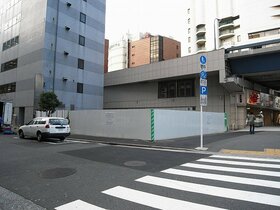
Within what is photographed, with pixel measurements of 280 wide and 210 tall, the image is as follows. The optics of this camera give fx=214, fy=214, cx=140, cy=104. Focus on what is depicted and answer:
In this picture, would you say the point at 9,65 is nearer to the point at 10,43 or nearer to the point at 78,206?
the point at 10,43

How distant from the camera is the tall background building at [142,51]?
80.0m

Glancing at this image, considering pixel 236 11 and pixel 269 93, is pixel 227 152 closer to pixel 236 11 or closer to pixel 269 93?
pixel 269 93

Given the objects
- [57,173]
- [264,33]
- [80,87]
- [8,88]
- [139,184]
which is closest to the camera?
[139,184]

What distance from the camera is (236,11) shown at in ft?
177

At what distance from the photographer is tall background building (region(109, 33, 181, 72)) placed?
262 ft

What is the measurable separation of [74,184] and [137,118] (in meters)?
10.1

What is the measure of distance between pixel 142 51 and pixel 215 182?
82.5m

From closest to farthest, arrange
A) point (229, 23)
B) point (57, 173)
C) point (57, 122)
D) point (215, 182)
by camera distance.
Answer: point (215, 182)
point (57, 173)
point (57, 122)
point (229, 23)

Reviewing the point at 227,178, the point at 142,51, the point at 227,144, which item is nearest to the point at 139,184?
the point at 227,178

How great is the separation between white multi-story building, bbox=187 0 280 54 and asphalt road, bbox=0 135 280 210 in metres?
38.6

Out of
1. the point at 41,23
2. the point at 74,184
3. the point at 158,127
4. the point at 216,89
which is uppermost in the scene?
the point at 41,23

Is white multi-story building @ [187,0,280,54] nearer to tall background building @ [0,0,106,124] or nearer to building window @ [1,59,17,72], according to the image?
tall background building @ [0,0,106,124]

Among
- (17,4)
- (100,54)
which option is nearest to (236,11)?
(100,54)

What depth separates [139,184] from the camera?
17.0ft
